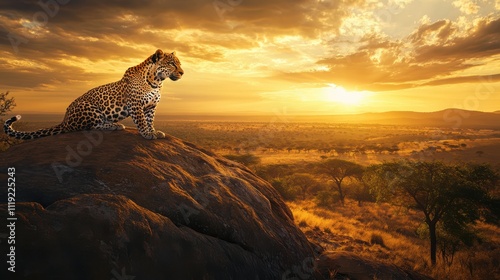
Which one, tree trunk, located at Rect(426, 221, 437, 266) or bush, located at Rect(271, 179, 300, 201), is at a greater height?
tree trunk, located at Rect(426, 221, 437, 266)

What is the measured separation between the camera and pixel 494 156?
6662 cm

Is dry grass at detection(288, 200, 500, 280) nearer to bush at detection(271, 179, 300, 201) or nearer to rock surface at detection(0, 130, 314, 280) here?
bush at detection(271, 179, 300, 201)

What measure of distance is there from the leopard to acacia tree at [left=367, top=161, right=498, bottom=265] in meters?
20.1

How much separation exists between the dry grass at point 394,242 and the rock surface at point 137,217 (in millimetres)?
9978

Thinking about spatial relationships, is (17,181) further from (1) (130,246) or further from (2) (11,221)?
(1) (130,246)

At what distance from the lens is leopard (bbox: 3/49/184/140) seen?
28.5ft

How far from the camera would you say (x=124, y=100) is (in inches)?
354

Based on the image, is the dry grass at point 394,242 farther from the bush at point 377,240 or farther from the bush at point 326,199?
the bush at point 326,199

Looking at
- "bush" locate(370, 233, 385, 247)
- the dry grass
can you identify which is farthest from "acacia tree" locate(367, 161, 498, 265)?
"bush" locate(370, 233, 385, 247)

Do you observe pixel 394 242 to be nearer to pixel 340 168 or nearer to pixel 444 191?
pixel 444 191

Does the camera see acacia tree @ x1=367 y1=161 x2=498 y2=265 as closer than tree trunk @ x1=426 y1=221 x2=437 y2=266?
No

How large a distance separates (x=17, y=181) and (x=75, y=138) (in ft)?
8.14

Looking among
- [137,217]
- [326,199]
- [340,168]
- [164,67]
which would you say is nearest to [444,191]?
[326,199]

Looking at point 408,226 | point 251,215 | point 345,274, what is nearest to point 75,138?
point 251,215
